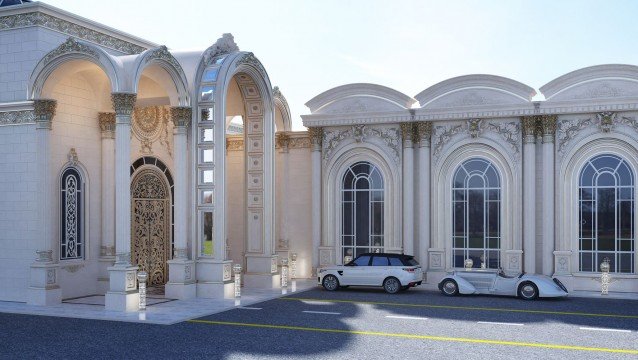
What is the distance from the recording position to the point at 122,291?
16.3m

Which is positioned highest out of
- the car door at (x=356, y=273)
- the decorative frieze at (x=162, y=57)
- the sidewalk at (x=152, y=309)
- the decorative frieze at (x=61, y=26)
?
the decorative frieze at (x=61, y=26)

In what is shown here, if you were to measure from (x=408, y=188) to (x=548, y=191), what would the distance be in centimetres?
432

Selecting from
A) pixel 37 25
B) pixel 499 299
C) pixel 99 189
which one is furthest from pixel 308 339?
pixel 37 25

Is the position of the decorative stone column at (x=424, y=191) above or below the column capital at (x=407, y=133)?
below

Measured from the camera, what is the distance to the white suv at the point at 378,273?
1966 cm

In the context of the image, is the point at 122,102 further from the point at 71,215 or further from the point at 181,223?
the point at 71,215

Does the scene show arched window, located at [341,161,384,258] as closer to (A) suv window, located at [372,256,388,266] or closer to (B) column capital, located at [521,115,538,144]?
(A) suv window, located at [372,256,388,266]

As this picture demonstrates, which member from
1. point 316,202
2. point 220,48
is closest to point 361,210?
point 316,202

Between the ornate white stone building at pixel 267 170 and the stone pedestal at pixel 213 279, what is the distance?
0.06 metres

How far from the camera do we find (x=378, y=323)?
14.4 metres

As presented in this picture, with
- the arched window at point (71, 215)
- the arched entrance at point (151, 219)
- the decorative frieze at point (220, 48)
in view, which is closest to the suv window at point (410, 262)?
the arched entrance at point (151, 219)

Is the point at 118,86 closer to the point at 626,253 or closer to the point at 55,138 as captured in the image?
the point at 55,138

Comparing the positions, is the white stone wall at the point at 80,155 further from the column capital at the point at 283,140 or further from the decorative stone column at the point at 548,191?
the decorative stone column at the point at 548,191

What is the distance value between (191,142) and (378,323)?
7841mm
